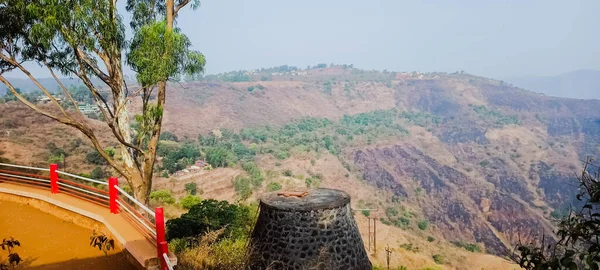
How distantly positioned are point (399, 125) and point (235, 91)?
32.0m

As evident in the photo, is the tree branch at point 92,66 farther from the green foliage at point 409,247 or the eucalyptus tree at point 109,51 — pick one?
the green foliage at point 409,247

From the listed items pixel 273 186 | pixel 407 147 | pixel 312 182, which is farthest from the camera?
pixel 407 147

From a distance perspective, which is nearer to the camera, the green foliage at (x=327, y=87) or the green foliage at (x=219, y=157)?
the green foliage at (x=219, y=157)

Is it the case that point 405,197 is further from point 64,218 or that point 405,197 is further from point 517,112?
point 517,112

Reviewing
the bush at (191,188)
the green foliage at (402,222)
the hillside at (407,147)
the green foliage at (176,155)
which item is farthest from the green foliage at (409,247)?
the green foliage at (176,155)

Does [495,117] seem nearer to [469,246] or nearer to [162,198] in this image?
[469,246]

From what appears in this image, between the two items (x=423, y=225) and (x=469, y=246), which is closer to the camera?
(x=469, y=246)

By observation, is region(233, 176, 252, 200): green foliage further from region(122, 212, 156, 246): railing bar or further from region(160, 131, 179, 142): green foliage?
region(122, 212, 156, 246): railing bar

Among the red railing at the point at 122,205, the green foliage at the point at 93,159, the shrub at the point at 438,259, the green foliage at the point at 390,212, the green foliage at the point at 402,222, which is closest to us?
the red railing at the point at 122,205

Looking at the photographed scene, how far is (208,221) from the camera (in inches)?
611

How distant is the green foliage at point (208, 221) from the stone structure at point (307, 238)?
20.1 feet

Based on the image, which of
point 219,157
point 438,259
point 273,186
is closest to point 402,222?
point 438,259

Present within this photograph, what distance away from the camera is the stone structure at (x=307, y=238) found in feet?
26.9

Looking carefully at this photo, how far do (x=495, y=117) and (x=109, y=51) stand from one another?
84.1 meters
